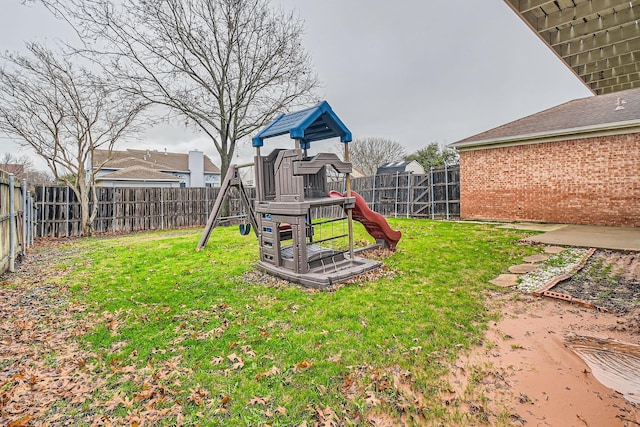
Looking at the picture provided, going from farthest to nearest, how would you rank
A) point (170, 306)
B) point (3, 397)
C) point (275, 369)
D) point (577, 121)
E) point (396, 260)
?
point (577, 121)
point (396, 260)
point (170, 306)
point (275, 369)
point (3, 397)

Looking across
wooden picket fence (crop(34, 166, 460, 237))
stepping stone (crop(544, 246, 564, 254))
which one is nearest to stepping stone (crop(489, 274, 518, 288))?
stepping stone (crop(544, 246, 564, 254))

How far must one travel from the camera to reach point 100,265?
21.2ft

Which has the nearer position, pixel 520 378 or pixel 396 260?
pixel 520 378

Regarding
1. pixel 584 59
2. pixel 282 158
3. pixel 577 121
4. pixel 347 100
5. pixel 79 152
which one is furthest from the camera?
pixel 347 100

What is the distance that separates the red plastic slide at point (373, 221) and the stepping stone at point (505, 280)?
2517 mm

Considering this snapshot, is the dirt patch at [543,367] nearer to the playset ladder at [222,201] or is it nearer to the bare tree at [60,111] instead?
the playset ladder at [222,201]

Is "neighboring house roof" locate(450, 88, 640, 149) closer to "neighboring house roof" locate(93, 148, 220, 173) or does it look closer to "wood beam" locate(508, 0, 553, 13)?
"wood beam" locate(508, 0, 553, 13)

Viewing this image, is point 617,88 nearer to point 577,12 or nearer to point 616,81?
point 616,81

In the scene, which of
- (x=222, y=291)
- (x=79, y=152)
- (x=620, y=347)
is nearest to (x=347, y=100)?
(x=79, y=152)

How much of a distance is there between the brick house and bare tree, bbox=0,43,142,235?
14689 millimetres

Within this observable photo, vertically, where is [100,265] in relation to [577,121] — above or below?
below

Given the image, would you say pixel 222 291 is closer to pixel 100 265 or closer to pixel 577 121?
pixel 100 265

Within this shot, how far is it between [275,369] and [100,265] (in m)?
5.84

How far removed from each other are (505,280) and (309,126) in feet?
14.1
